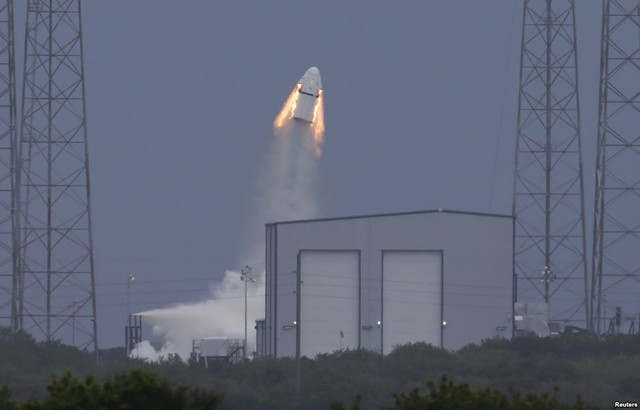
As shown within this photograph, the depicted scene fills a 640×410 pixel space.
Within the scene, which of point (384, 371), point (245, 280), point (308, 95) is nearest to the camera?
point (384, 371)

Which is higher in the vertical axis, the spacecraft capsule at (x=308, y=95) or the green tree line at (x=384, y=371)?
the spacecraft capsule at (x=308, y=95)

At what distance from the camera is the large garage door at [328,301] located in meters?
60.8

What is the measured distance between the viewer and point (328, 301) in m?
60.8

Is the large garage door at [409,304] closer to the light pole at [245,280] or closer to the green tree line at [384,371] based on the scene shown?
the green tree line at [384,371]

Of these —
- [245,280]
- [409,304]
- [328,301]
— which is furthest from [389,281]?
[245,280]

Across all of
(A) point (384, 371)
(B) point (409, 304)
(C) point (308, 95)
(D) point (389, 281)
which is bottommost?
(A) point (384, 371)

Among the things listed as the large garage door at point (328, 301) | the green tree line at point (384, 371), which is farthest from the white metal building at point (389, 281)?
the green tree line at point (384, 371)

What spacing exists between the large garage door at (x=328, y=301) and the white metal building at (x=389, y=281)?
0.13 feet

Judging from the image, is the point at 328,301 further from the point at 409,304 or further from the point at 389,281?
the point at 409,304

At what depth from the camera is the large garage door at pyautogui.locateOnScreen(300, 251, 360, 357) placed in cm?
6075

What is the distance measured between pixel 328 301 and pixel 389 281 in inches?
108

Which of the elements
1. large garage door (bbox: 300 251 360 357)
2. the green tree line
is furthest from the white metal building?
the green tree line

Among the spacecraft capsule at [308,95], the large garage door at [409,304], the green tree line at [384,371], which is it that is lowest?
the green tree line at [384,371]

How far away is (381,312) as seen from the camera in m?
61.3
